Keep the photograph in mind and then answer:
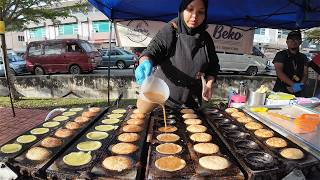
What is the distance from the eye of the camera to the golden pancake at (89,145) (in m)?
1.87

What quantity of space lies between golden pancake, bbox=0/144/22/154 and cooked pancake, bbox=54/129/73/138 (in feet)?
0.94

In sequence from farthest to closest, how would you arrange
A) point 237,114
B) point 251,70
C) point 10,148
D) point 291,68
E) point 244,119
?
1. point 251,70
2. point 291,68
3. point 237,114
4. point 244,119
5. point 10,148

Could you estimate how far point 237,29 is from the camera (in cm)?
628

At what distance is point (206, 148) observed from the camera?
1.89 metres

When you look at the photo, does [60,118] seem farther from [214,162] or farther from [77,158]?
[214,162]

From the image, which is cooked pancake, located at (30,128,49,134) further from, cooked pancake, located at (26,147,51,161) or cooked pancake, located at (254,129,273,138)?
cooked pancake, located at (254,129,273,138)

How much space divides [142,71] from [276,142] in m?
1.17

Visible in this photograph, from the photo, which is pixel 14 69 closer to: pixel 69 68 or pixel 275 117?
pixel 69 68

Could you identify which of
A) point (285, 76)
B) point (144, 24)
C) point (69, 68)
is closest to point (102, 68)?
point (69, 68)

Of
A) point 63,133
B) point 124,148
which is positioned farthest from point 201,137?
point 63,133

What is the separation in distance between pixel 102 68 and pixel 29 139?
18.6 m

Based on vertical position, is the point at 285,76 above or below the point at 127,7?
below

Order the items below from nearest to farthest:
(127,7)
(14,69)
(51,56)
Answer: (127,7) → (51,56) → (14,69)

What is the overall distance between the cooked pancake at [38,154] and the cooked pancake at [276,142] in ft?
5.01
